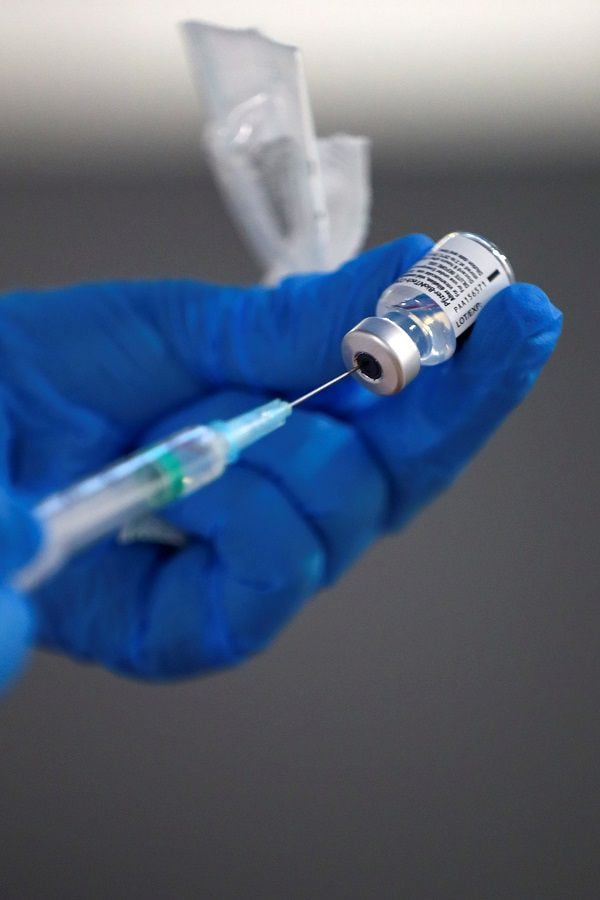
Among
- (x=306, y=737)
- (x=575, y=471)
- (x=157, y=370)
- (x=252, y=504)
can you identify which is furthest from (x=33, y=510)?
(x=575, y=471)

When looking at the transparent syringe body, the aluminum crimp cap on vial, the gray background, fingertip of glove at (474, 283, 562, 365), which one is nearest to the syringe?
the transparent syringe body

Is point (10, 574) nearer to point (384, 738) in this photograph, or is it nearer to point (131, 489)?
point (131, 489)

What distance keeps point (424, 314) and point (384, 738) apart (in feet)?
3.19

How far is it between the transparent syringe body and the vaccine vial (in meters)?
0.17

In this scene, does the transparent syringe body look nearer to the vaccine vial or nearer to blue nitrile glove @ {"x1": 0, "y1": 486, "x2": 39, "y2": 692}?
blue nitrile glove @ {"x1": 0, "y1": 486, "x2": 39, "y2": 692}

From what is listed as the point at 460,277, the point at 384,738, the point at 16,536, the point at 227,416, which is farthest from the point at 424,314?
the point at 384,738

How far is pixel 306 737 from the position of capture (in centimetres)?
160

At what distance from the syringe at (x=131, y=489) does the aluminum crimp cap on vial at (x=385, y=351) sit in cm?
10

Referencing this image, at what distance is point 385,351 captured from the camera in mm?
846

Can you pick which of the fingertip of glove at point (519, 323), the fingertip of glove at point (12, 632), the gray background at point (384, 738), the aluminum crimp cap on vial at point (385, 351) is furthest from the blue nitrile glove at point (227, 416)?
the gray background at point (384, 738)

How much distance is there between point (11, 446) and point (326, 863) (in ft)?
3.07

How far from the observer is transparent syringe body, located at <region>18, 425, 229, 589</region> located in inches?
28.4

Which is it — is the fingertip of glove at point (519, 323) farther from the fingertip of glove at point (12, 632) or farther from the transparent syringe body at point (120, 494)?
the fingertip of glove at point (12, 632)

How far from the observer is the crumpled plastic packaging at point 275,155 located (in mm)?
1166
